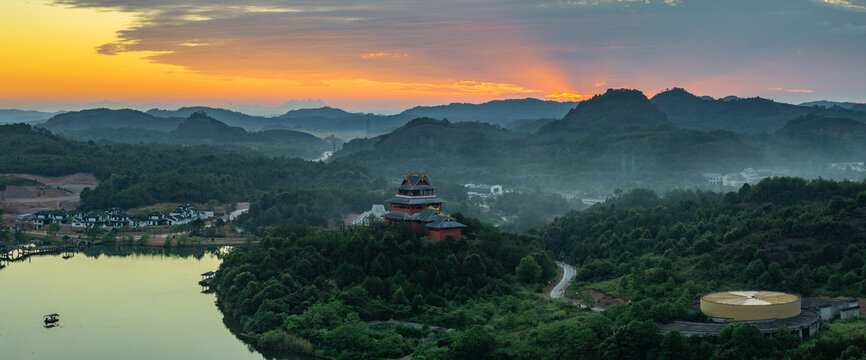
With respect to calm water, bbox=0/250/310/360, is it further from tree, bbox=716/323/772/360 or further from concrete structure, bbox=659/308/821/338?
tree, bbox=716/323/772/360

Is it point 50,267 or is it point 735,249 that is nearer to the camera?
point 735,249

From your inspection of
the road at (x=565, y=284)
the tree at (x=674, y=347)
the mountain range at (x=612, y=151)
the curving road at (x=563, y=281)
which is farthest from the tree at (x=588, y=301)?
the mountain range at (x=612, y=151)

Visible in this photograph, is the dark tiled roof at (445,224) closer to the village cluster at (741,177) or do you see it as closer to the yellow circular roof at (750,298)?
the yellow circular roof at (750,298)

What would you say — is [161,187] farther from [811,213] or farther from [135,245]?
[811,213]

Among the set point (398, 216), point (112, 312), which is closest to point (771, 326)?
point (398, 216)

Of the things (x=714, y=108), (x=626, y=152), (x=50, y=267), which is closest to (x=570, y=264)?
(x=50, y=267)

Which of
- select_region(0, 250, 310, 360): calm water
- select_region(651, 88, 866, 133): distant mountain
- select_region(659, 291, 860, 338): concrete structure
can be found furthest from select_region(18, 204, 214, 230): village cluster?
select_region(651, 88, 866, 133): distant mountain
